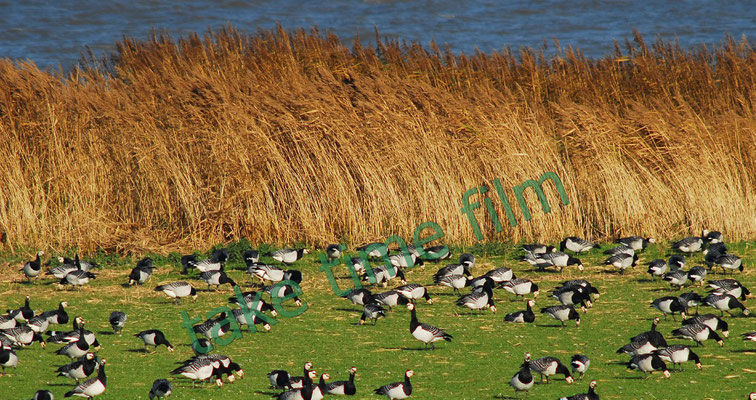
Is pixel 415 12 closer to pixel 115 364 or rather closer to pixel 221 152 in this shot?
pixel 221 152

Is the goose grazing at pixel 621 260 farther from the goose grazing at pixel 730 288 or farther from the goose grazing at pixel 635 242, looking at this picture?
the goose grazing at pixel 730 288

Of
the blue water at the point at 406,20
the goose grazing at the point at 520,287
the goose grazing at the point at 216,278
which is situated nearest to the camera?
the goose grazing at the point at 520,287

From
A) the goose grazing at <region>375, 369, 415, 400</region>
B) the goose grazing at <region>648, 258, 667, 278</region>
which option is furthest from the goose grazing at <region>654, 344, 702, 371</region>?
the goose grazing at <region>648, 258, 667, 278</region>

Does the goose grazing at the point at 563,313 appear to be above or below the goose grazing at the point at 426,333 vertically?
below

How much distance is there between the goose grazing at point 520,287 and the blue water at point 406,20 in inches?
934

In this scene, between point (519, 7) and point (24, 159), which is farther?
point (519, 7)

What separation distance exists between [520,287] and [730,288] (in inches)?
137

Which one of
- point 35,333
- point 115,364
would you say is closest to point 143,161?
point 35,333

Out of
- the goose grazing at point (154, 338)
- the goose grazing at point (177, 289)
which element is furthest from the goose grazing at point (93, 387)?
the goose grazing at point (177, 289)

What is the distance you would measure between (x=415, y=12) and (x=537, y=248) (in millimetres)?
33792

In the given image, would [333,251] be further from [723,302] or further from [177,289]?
[723,302]

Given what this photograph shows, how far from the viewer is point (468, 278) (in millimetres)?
16234

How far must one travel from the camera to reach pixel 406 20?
47.4 m

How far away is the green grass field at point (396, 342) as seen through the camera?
33.4ft
